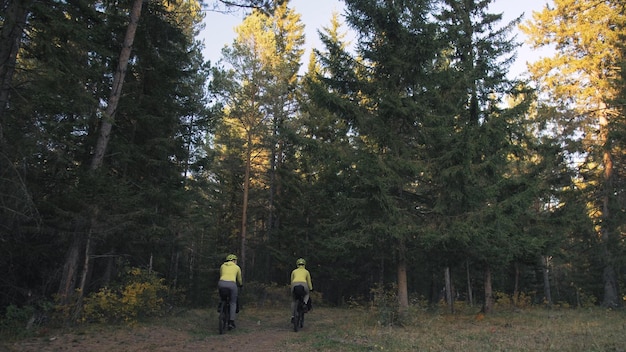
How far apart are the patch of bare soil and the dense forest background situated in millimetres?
1056

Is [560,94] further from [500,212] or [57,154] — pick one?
[57,154]

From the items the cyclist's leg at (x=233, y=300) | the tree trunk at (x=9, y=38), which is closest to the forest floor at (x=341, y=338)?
the cyclist's leg at (x=233, y=300)

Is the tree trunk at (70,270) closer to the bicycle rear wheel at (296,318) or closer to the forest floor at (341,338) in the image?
the forest floor at (341,338)

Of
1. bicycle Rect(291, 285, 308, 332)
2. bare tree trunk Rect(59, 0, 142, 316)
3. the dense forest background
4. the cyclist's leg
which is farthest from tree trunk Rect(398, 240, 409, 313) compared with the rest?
bare tree trunk Rect(59, 0, 142, 316)

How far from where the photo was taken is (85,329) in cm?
880

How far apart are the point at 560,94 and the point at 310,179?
13943 millimetres

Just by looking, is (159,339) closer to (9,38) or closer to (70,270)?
(70,270)

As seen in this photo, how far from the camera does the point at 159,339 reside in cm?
849

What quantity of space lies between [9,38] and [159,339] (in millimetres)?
6521

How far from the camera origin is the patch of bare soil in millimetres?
7176

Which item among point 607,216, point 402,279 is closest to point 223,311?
point 402,279

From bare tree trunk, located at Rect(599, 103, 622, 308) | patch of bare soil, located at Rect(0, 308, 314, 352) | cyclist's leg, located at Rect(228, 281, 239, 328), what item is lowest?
patch of bare soil, located at Rect(0, 308, 314, 352)

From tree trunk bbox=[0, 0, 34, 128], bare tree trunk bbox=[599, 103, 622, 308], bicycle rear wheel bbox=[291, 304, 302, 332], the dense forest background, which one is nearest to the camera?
tree trunk bbox=[0, 0, 34, 128]

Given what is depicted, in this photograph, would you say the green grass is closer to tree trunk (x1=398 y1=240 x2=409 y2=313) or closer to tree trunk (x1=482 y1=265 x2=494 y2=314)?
tree trunk (x1=398 y1=240 x2=409 y2=313)
